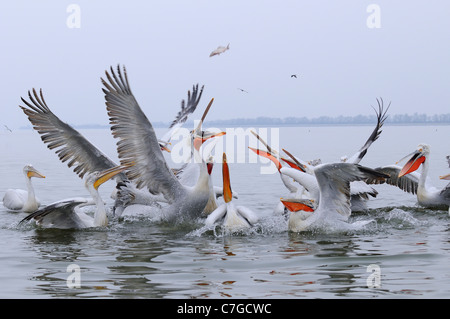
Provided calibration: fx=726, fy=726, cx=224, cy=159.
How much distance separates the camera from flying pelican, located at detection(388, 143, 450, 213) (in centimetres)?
1052

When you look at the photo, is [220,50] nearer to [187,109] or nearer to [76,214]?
[187,109]

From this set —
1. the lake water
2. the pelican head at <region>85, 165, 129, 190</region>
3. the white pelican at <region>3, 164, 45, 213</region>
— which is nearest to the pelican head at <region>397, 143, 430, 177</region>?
the lake water

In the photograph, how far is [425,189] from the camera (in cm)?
1066

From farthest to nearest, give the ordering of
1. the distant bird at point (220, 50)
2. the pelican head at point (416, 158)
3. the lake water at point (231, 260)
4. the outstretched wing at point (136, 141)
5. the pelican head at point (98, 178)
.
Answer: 1. the distant bird at point (220, 50)
2. the pelican head at point (416, 158)
3. the pelican head at point (98, 178)
4. the outstretched wing at point (136, 141)
5. the lake water at point (231, 260)

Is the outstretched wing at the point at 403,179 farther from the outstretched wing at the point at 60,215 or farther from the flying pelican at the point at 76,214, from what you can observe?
the outstretched wing at the point at 60,215

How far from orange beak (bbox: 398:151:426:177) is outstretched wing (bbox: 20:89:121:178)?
4.32 m

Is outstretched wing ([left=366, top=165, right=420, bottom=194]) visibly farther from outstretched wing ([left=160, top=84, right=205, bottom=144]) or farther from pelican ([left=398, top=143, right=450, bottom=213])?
outstretched wing ([left=160, top=84, right=205, bottom=144])

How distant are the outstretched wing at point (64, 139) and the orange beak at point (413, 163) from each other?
14.2ft

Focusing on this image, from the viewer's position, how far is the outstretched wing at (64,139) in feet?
31.1

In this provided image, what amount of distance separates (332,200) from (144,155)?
226 centimetres

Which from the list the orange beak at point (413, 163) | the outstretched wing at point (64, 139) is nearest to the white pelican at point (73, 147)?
the outstretched wing at point (64, 139)
